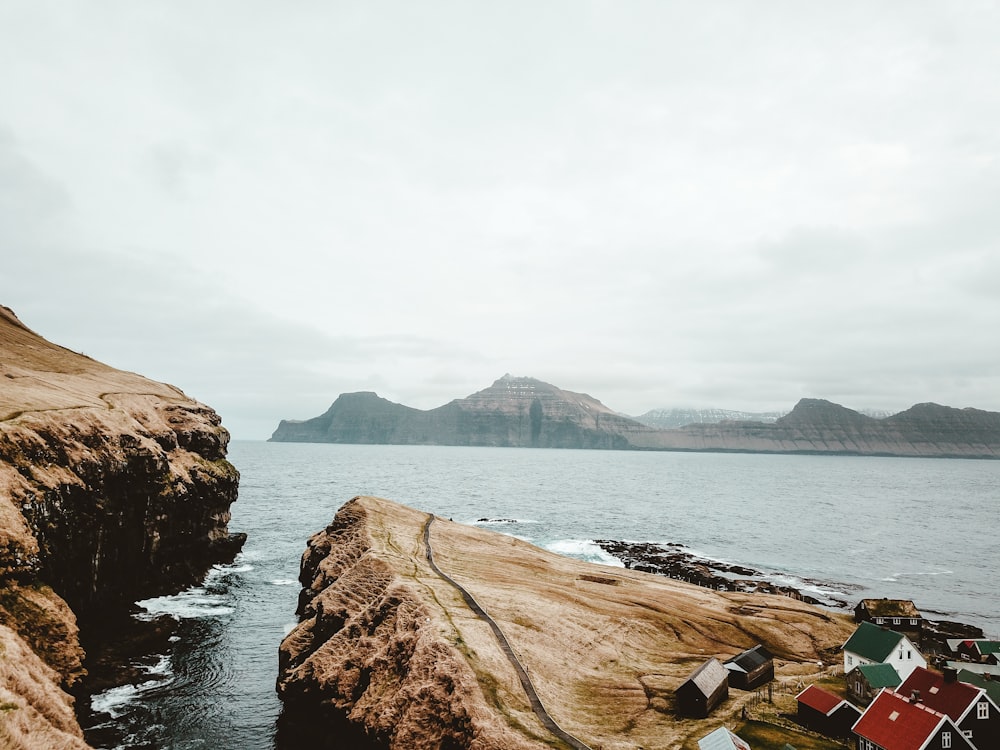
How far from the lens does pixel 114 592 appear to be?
Answer: 5872 cm

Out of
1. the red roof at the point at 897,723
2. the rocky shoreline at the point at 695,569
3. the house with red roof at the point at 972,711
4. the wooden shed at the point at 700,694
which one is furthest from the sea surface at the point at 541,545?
the house with red roof at the point at 972,711

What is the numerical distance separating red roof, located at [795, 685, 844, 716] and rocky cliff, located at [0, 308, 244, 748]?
4354 cm

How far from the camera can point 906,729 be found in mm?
33875

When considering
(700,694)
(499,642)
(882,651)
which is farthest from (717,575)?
(499,642)

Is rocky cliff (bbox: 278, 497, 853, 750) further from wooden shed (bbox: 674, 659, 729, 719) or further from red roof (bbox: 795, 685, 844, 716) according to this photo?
red roof (bbox: 795, 685, 844, 716)

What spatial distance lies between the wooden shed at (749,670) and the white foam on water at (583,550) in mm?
47426

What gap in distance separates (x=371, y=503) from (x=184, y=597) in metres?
25.0

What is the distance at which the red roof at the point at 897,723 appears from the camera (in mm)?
33406

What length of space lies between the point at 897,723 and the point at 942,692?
18.4 feet

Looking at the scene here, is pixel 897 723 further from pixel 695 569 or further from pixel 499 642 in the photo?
pixel 695 569

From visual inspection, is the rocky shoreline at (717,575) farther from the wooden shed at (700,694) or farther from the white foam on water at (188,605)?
the white foam on water at (188,605)

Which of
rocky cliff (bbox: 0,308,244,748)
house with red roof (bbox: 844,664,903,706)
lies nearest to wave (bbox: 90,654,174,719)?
rocky cliff (bbox: 0,308,244,748)

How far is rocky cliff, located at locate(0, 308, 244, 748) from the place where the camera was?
33.4 meters

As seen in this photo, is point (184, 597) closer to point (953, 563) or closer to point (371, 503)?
point (371, 503)
